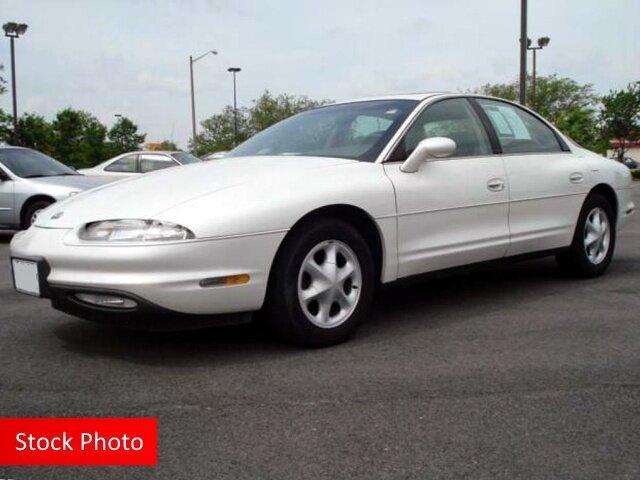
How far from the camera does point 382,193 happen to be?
4.03m

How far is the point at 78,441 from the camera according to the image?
2.66 meters

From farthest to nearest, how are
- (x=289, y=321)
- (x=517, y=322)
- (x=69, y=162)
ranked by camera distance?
(x=69, y=162)
(x=517, y=322)
(x=289, y=321)

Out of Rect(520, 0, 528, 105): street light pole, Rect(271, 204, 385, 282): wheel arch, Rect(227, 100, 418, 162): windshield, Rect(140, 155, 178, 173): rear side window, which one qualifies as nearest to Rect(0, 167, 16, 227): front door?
Rect(140, 155, 178, 173): rear side window

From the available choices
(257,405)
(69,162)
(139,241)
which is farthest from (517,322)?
(69,162)

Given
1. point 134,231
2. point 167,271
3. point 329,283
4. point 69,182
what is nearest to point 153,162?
point 69,182

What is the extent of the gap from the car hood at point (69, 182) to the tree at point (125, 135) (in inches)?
2244

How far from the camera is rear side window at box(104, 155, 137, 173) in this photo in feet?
48.7

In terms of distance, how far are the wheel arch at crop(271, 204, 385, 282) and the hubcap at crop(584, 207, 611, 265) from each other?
7.14ft

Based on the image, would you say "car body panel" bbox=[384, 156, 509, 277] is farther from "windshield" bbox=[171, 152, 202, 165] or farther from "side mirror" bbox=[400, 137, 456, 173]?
"windshield" bbox=[171, 152, 202, 165]

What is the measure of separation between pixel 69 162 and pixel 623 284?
50.7 meters

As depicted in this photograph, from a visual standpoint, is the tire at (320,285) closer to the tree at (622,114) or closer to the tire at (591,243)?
the tire at (591,243)

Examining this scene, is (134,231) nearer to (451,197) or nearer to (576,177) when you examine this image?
(451,197)

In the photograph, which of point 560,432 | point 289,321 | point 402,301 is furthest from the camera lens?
point 402,301

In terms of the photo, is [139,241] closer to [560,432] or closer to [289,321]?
[289,321]
